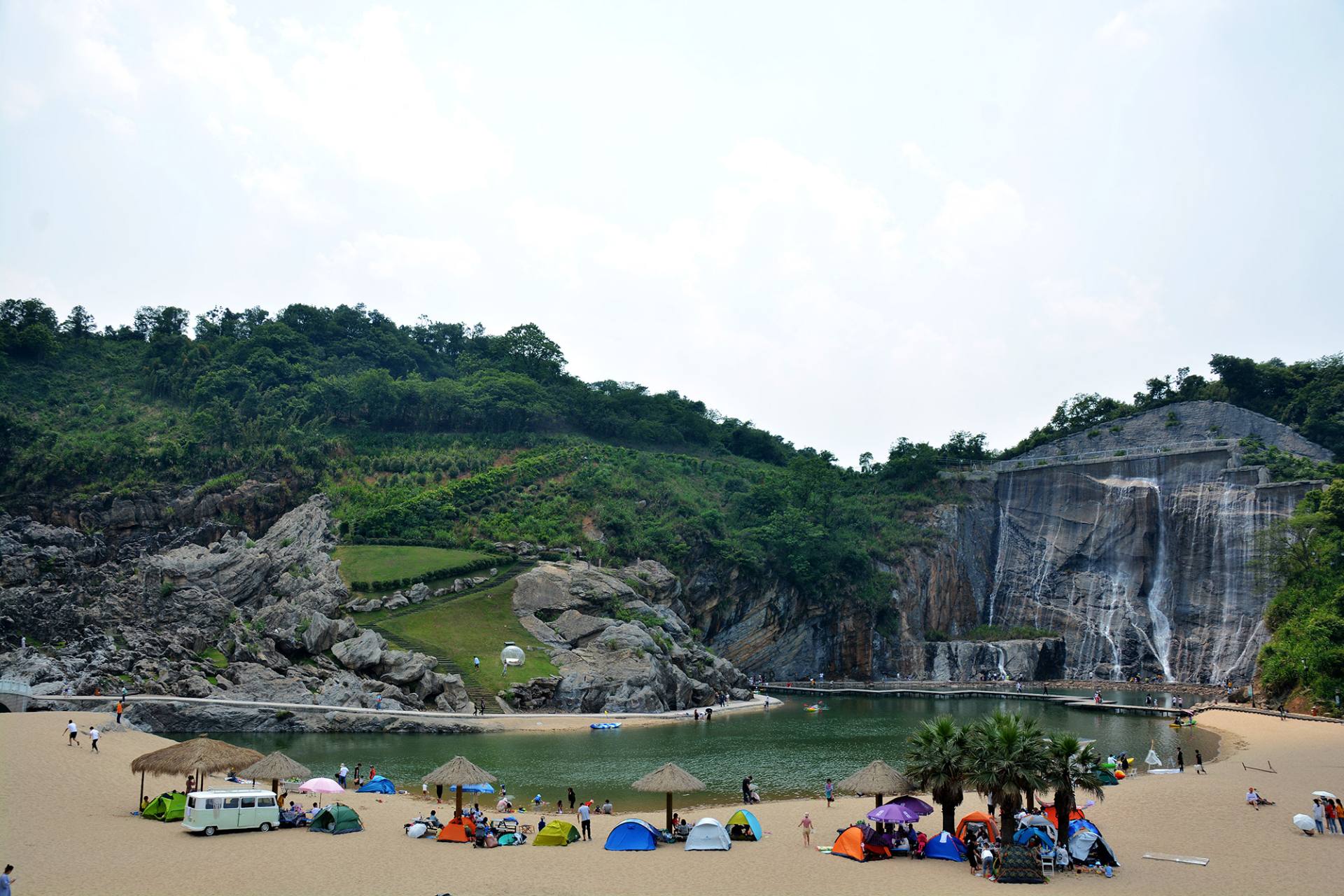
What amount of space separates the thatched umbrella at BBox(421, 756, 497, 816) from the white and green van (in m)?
4.33

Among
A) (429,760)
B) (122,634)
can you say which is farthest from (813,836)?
(122,634)

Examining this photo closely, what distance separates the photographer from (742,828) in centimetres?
2595

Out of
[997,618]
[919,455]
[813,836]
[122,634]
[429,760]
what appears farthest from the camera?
[919,455]

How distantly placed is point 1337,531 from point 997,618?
34208mm

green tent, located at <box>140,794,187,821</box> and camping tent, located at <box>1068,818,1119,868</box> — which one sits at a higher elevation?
camping tent, located at <box>1068,818,1119,868</box>

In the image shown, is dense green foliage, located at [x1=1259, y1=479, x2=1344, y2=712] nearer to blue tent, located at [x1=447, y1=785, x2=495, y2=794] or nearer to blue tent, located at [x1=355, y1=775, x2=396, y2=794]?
blue tent, located at [x1=447, y1=785, x2=495, y2=794]

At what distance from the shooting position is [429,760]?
129 ft

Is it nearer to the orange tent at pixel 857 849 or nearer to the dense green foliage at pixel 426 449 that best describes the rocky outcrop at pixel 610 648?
the dense green foliage at pixel 426 449

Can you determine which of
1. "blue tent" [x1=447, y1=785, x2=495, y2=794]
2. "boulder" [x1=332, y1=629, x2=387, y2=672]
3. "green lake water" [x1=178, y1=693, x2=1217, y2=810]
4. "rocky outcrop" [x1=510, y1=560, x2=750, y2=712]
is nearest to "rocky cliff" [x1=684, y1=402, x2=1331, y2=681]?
"rocky outcrop" [x1=510, y1=560, x2=750, y2=712]

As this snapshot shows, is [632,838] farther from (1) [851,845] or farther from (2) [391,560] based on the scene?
(2) [391,560]

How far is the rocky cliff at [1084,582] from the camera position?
80.8 metres

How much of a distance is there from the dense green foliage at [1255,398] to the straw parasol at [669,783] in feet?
289

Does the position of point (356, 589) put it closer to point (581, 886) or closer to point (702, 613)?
point (702, 613)

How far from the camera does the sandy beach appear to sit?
20531 millimetres
